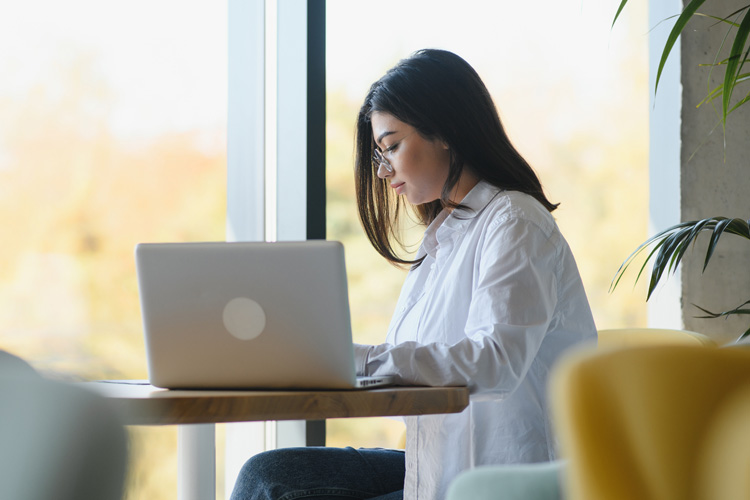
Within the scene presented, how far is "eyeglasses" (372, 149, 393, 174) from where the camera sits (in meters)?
1.84

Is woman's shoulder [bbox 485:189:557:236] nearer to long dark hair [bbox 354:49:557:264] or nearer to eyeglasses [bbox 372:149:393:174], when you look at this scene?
long dark hair [bbox 354:49:557:264]

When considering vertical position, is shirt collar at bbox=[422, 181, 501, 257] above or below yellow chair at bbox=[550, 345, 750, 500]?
above

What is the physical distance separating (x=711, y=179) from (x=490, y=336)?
185 cm

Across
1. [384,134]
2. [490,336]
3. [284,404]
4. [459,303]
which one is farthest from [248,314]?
[384,134]

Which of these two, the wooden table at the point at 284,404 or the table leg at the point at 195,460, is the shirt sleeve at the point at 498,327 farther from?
the table leg at the point at 195,460

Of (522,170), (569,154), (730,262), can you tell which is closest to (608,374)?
(522,170)

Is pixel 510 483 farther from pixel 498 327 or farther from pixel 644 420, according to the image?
pixel 498 327

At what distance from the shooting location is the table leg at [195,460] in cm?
144

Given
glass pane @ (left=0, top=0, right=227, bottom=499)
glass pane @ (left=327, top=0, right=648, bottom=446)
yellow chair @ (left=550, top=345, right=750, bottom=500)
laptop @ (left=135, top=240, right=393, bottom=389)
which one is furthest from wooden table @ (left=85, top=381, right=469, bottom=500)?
glass pane @ (left=327, top=0, right=648, bottom=446)

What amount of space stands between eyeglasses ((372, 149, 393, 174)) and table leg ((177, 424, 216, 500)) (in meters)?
0.73

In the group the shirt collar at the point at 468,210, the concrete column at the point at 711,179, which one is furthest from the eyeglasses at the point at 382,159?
the concrete column at the point at 711,179

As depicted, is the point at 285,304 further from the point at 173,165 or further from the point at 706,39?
the point at 706,39

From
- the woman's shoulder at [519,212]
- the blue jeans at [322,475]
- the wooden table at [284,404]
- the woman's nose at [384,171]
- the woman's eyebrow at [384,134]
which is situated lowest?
the blue jeans at [322,475]

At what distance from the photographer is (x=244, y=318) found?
1164mm
